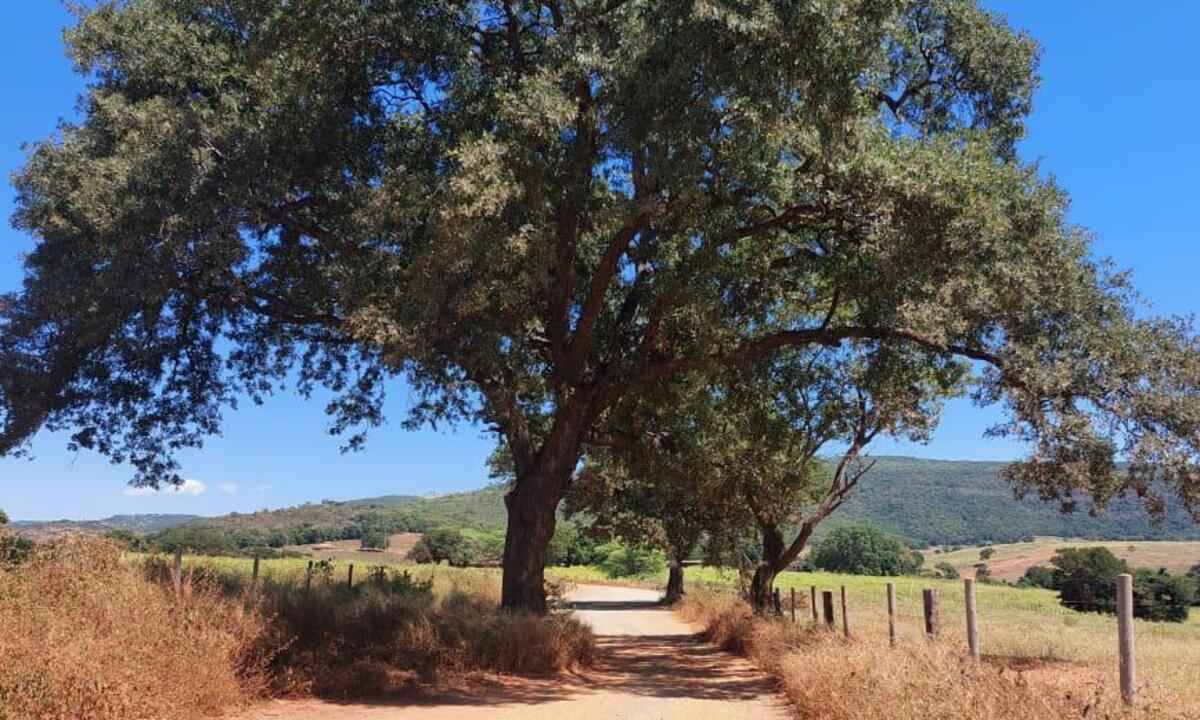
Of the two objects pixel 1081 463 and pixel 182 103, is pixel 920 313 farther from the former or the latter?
pixel 182 103

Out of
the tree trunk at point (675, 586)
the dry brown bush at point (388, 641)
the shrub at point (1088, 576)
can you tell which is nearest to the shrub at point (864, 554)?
the shrub at point (1088, 576)

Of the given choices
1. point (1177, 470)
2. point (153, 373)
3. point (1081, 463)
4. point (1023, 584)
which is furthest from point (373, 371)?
point (1023, 584)

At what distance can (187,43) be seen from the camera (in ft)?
49.6

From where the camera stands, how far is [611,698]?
13680 mm

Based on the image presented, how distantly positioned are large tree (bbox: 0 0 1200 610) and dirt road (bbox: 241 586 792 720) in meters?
2.89

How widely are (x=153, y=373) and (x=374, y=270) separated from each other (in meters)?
7.73

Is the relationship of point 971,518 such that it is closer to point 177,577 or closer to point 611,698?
point 611,698

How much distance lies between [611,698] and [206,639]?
5942 mm

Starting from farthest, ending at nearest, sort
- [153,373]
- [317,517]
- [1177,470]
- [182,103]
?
[317,517] < [153,373] < [182,103] < [1177,470]

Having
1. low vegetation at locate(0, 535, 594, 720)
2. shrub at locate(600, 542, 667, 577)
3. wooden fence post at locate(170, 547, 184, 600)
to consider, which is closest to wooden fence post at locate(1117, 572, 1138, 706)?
low vegetation at locate(0, 535, 594, 720)

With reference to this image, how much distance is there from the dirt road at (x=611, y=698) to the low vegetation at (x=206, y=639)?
25.6 inches

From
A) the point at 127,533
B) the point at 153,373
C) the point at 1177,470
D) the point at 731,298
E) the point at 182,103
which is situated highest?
the point at 182,103

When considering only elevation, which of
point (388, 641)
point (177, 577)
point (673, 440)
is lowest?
point (388, 641)

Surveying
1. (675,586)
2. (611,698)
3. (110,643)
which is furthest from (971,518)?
(110,643)
